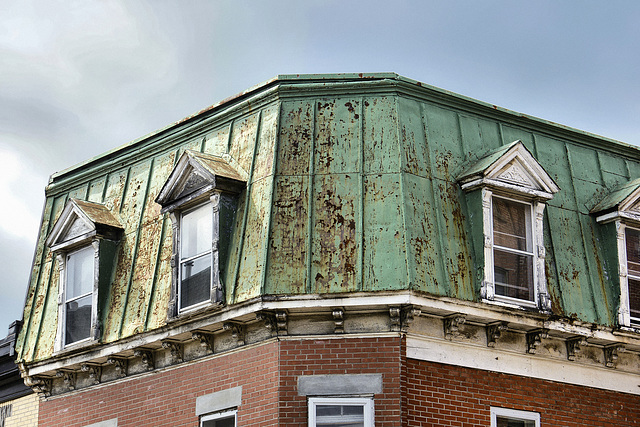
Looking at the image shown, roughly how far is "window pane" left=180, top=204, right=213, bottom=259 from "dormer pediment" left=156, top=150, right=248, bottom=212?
291 millimetres

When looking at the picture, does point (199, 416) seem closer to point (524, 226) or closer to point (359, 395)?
point (359, 395)

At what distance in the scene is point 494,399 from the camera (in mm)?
16562

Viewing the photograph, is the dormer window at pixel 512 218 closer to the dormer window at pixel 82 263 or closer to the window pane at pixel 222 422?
the window pane at pixel 222 422

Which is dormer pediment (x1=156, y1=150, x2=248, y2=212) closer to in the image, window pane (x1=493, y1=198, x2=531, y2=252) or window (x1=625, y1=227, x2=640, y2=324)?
window pane (x1=493, y1=198, x2=531, y2=252)

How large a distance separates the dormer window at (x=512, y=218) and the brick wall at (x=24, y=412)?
957 centimetres

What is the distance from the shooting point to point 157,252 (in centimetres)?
1855

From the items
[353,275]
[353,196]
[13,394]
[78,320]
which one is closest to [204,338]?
[353,275]

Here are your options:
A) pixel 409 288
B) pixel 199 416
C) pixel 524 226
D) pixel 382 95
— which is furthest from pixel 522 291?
pixel 199 416

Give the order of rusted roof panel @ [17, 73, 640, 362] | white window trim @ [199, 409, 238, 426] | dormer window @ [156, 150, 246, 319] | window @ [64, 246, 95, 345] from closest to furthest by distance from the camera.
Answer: rusted roof panel @ [17, 73, 640, 362], white window trim @ [199, 409, 238, 426], dormer window @ [156, 150, 246, 319], window @ [64, 246, 95, 345]

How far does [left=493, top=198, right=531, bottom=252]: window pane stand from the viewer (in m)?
17.4

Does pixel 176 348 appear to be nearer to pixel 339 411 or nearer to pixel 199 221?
pixel 199 221

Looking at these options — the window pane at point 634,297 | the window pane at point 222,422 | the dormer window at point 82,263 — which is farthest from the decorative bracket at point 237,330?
the window pane at point 634,297

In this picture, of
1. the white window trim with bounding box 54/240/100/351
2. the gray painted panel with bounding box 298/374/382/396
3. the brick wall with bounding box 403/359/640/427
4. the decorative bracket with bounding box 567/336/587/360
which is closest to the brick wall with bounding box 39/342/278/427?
the gray painted panel with bounding box 298/374/382/396

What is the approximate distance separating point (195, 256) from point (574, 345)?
21.3 ft
